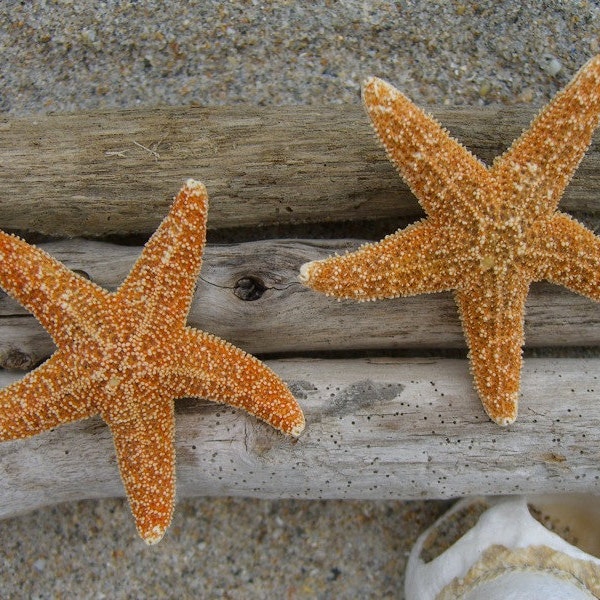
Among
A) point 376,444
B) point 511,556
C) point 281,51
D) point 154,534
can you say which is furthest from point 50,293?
point 511,556

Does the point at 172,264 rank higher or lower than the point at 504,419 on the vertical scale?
higher

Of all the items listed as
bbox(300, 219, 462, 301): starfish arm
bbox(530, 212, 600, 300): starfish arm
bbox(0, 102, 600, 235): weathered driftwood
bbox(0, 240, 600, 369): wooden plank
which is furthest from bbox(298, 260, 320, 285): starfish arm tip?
bbox(530, 212, 600, 300): starfish arm

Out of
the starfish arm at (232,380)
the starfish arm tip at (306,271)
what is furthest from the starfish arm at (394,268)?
the starfish arm at (232,380)

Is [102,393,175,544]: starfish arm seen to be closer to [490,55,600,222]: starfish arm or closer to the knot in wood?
the knot in wood

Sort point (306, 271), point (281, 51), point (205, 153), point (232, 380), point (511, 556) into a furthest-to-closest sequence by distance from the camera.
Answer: point (281, 51), point (511, 556), point (205, 153), point (232, 380), point (306, 271)

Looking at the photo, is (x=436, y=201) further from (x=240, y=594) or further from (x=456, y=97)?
(x=240, y=594)

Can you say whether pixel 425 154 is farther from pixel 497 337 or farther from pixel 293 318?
pixel 293 318

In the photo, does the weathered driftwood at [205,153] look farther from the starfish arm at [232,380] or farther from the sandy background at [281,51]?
the starfish arm at [232,380]
